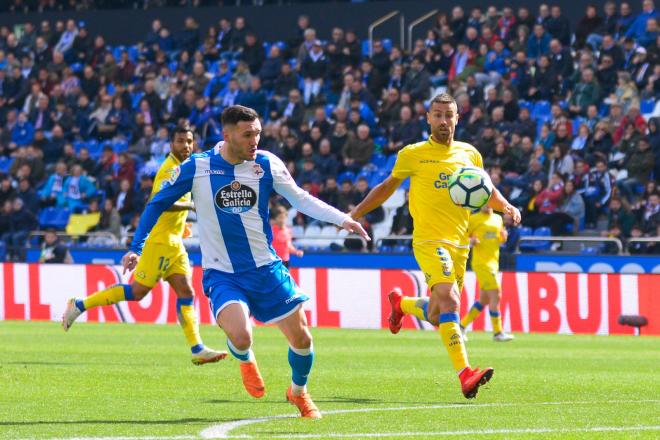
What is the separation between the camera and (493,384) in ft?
40.0

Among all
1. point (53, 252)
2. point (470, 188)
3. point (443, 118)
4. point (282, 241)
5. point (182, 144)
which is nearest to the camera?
point (470, 188)

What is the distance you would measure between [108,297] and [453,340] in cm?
537

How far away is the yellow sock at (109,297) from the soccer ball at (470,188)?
4.95 m

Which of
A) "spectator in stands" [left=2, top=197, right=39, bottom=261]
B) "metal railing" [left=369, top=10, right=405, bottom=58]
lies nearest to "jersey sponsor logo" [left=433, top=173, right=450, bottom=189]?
"spectator in stands" [left=2, top=197, right=39, bottom=261]

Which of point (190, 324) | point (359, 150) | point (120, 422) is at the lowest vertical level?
point (120, 422)

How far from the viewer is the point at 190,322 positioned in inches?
546

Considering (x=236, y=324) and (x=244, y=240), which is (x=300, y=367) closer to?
(x=236, y=324)

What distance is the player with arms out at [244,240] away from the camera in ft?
30.9

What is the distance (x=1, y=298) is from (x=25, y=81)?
10490 millimetres

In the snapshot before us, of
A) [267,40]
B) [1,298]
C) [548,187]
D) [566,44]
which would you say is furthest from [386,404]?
[267,40]

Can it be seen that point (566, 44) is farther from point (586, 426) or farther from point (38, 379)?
point (586, 426)

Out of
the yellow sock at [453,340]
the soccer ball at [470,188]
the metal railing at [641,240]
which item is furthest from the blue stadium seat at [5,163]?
the yellow sock at [453,340]

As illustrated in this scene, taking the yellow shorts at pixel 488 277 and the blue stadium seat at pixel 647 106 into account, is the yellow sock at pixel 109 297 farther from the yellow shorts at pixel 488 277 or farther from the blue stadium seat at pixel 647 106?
the blue stadium seat at pixel 647 106

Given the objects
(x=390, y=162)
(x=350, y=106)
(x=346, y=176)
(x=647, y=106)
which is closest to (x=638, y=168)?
(x=647, y=106)
